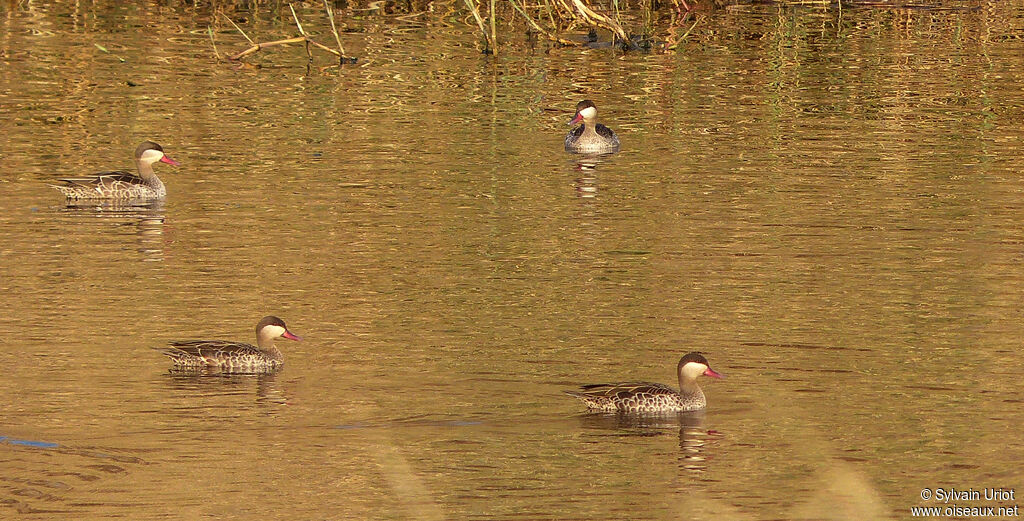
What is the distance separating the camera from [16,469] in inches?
467

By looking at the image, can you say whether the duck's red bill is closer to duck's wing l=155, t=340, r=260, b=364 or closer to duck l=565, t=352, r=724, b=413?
duck l=565, t=352, r=724, b=413

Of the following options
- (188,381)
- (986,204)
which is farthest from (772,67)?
(188,381)

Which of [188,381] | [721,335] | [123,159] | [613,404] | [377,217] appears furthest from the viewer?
[123,159]

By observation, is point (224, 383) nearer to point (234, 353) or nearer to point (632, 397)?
point (234, 353)

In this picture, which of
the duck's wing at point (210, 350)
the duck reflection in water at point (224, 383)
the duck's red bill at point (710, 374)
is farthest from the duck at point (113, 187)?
the duck's red bill at point (710, 374)

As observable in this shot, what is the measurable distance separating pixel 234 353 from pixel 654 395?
10.8 feet

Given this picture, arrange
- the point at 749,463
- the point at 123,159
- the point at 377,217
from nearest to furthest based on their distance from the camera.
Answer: the point at 749,463 → the point at 377,217 → the point at 123,159

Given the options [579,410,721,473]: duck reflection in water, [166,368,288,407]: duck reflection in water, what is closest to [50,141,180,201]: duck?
[166,368,288,407]: duck reflection in water

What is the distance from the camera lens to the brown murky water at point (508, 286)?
39.4ft

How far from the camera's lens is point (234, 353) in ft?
47.2

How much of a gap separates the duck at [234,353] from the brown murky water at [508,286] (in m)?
0.16

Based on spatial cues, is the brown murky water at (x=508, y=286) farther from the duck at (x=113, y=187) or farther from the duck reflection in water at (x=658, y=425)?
the duck at (x=113, y=187)

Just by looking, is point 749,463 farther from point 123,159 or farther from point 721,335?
point 123,159

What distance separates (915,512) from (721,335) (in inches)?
166
